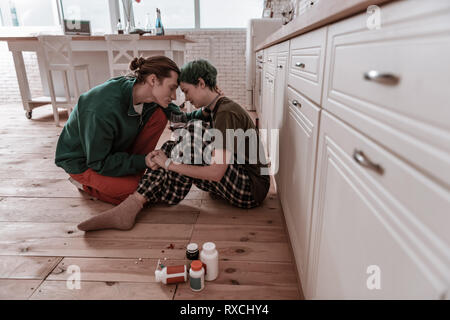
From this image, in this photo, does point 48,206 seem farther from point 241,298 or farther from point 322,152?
point 322,152

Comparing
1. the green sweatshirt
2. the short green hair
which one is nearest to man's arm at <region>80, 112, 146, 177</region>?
the green sweatshirt

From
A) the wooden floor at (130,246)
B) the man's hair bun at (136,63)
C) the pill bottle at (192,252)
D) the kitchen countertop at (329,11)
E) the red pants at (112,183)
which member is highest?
the kitchen countertop at (329,11)

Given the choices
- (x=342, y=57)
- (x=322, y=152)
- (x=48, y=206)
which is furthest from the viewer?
(x=48, y=206)

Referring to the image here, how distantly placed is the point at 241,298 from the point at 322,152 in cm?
62

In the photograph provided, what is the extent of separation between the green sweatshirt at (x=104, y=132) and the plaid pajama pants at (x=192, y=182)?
126 millimetres

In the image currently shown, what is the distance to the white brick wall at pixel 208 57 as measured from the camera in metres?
5.59

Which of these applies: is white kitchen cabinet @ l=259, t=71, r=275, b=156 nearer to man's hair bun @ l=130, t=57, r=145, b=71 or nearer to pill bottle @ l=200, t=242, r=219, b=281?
man's hair bun @ l=130, t=57, r=145, b=71

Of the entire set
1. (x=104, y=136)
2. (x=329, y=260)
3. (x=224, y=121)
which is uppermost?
(x=224, y=121)

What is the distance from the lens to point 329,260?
0.82 m

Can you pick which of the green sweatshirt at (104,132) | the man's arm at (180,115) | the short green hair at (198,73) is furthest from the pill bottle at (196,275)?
the man's arm at (180,115)

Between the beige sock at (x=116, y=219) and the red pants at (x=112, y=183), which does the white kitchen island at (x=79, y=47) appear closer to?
the red pants at (x=112, y=183)

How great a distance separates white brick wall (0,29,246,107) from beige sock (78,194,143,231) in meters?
4.47

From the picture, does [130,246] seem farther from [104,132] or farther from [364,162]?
[364,162]
